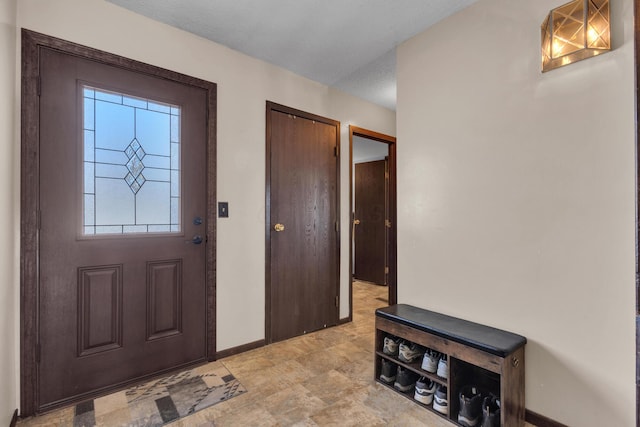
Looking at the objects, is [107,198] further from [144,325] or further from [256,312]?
[256,312]

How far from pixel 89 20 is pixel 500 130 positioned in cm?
253

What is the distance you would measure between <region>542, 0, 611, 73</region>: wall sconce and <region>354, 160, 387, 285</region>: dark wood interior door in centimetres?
340

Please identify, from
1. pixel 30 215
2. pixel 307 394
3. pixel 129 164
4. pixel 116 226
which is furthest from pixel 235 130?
pixel 307 394

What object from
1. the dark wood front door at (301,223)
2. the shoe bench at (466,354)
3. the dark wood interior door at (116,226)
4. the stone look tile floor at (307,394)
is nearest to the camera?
the shoe bench at (466,354)

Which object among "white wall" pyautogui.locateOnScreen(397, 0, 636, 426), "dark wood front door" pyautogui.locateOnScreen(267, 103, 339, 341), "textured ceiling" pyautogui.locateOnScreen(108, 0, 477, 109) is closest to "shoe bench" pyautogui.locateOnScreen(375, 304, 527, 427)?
"white wall" pyautogui.locateOnScreen(397, 0, 636, 426)

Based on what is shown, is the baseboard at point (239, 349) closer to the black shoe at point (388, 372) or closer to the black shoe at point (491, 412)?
the black shoe at point (388, 372)

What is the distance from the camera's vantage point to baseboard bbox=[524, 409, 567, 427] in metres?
1.57

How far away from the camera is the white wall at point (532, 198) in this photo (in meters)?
1.40

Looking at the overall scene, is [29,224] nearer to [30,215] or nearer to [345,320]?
[30,215]

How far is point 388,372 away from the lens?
2.00 metres

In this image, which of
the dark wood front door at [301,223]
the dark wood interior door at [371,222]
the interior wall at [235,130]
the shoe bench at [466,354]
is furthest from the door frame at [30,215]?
the dark wood interior door at [371,222]

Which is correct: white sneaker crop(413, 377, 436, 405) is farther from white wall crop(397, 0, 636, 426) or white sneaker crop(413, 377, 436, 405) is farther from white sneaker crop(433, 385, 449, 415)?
white wall crop(397, 0, 636, 426)

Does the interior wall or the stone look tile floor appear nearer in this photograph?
the stone look tile floor

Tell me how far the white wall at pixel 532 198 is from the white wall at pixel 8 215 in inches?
91.6
